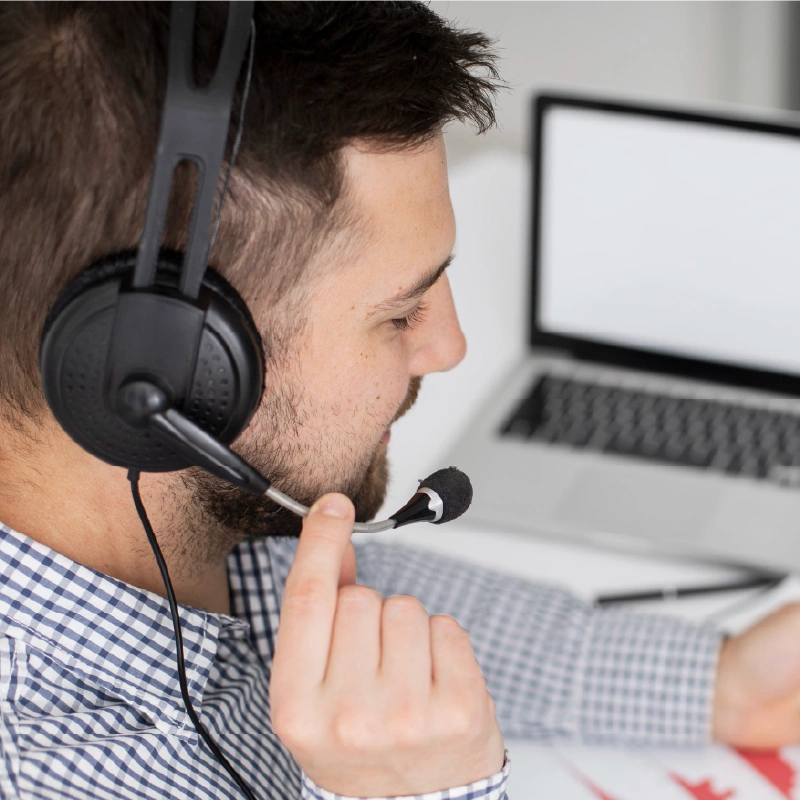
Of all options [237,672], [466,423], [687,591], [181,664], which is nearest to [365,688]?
[181,664]

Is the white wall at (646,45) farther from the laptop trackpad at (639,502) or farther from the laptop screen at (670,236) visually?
the laptop trackpad at (639,502)

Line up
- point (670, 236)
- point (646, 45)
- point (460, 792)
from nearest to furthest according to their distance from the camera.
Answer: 1. point (460, 792)
2. point (670, 236)
3. point (646, 45)

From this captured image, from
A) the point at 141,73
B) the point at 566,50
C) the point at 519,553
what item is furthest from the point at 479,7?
the point at 141,73

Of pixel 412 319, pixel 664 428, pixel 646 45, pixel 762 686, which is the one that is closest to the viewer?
pixel 412 319

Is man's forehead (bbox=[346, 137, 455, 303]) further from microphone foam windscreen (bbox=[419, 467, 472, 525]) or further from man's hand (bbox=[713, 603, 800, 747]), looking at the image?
man's hand (bbox=[713, 603, 800, 747])

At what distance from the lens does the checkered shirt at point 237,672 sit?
0.65 metres

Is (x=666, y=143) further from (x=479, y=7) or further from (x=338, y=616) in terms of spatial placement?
(x=338, y=616)

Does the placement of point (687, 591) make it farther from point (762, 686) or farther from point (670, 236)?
point (670, 236)

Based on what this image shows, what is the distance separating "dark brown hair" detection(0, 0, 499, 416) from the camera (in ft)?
1.95

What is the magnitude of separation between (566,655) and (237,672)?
1.02 feet

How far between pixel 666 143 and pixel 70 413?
0.93m

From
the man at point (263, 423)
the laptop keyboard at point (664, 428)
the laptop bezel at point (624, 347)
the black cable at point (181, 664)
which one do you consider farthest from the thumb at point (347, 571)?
the laptop bezel at point (624, 347)

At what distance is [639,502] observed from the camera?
1.13 m

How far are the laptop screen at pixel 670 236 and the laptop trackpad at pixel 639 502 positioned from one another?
0.80ft
